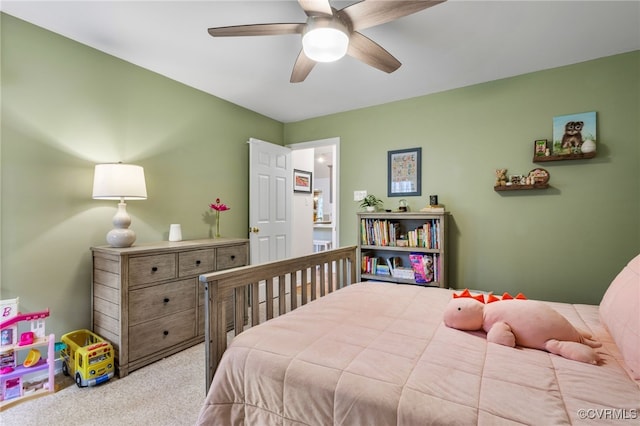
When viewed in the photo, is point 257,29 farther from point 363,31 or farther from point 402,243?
point 402,243

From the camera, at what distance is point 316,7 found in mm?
1512

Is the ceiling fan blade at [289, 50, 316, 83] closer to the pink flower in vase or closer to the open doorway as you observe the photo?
the pink flower in vase

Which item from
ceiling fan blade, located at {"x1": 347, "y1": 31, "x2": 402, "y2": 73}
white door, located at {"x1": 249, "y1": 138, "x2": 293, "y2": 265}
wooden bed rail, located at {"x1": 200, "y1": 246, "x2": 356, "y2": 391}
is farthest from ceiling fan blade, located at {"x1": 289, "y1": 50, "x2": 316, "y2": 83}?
white door, located at {"x1": 249, "y1": 138, "x2": 293, "y2": 265}

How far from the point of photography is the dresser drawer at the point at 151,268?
216 centimetres

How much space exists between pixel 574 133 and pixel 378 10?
224 cm

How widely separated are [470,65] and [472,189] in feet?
3.86

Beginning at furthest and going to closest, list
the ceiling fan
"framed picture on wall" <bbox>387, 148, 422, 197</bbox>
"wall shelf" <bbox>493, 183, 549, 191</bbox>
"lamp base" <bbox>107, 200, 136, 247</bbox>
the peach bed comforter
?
"framed picture on wall" <bbox>387, 148, 422, 197</bbox>
"wall shelf" <bbox>493, 183, 549, 191</bbox>
"lamp base" <bbox>107, 200, 136, 247</bbox>
the ceiling fan
the peach bed comforter

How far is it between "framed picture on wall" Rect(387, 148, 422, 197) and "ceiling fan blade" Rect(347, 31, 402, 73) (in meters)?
1.43

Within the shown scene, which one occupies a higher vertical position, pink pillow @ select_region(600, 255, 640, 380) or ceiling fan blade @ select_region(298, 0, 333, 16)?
ceiling fan blade @ select_region(298, 0, 333, 16)

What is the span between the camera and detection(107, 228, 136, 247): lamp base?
2260mm

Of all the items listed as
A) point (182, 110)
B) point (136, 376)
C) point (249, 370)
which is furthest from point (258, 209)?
point (249, 370)

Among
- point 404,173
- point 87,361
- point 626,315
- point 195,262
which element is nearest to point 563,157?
point 404,173

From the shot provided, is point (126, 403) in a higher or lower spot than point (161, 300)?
lower

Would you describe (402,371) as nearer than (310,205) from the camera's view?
Yes
